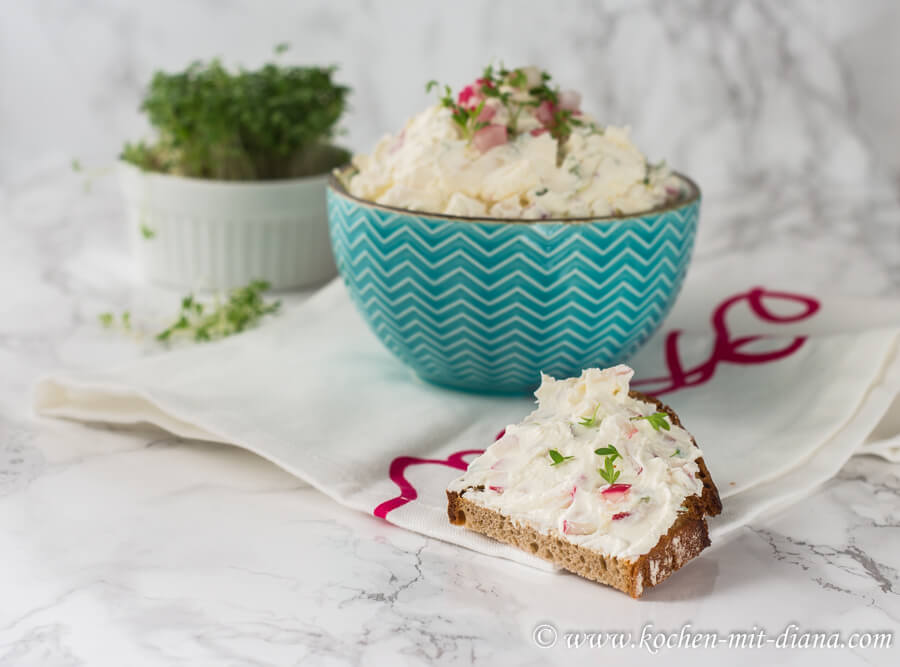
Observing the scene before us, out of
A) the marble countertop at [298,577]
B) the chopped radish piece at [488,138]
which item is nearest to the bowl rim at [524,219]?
the chopped radish piece at [488,138]

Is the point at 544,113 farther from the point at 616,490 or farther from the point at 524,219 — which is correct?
the point at 616,490

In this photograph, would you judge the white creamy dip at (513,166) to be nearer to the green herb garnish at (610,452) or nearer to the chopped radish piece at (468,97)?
the chopped radish piece at (468,97)

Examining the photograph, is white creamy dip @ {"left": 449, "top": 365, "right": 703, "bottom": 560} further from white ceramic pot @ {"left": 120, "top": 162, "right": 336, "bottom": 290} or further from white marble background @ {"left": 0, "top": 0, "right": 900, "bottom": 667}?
white ceramic pot @ {"left": 120, "top": 162, "right": 336, "bottom": 290}

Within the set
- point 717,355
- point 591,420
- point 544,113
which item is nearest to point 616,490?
point 591,420

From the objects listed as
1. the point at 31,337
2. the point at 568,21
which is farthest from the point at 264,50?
the point at 31,337

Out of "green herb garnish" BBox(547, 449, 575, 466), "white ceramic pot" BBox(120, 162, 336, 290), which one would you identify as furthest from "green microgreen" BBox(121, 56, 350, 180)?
"green herb garnish" BBox(547, 449, 575, 466)
